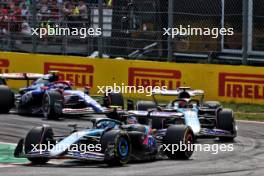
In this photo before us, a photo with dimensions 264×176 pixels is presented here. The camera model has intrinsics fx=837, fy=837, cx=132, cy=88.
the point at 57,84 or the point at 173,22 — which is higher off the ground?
the point at 173,22

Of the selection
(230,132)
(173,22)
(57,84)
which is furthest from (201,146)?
(173,22)

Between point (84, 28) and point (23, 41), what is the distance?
98.5 inches

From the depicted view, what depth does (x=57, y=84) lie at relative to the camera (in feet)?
61.2

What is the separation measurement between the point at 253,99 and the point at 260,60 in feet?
3.64

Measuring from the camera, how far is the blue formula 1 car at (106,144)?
11.6 metres

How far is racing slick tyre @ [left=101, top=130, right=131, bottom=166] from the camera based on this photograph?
37.7 feet

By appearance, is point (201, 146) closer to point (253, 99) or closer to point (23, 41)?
point (253, 99)

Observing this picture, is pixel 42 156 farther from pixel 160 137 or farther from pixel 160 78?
pixel 160 78

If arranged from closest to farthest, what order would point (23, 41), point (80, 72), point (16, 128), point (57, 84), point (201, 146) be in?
point (201, 146), point (16, 128), point (57, 84), point (80, 72), point (23, 41)

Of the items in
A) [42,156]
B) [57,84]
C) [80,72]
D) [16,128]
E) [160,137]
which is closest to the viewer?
[42,156]

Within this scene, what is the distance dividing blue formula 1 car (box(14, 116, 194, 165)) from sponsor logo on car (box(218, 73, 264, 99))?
802cm

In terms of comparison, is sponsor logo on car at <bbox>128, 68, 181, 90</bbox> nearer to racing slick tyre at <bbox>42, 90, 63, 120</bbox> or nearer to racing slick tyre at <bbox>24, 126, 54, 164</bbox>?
racing slick tyre at <bbox>42, 90, 63, 120</bbox>

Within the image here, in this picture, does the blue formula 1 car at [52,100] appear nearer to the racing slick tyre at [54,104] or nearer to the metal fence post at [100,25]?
the racing slick tyre at [54,104]

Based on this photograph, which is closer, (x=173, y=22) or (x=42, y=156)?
Answer: (x=42, y=156)
